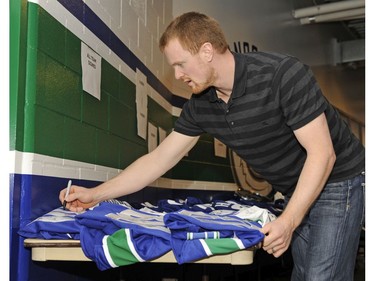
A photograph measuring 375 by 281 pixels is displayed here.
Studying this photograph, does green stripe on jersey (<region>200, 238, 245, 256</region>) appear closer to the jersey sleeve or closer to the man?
the man

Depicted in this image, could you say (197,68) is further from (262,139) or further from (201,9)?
(201,9)

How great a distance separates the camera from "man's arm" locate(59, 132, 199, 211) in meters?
2.21

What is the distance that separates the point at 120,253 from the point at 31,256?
43cm

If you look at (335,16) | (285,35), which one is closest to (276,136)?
(285,35)

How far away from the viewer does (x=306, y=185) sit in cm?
181

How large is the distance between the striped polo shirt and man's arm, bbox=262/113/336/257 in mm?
48

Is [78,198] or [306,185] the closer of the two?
[306,185]

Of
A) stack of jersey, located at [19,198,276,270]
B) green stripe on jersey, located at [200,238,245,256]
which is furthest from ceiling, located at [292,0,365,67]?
green stripe on jersey, located at [200,238,245,256]

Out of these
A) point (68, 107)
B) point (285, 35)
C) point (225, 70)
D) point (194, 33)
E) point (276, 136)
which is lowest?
point (276, 136)

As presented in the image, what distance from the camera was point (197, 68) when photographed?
199 cm

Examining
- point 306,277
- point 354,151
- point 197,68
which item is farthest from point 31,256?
point 354,151

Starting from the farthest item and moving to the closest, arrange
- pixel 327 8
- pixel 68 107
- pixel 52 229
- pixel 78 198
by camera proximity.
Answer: pixel 327 8, pixel 68 107, pixel 78 198, pixel 52 229

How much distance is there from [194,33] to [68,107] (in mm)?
651

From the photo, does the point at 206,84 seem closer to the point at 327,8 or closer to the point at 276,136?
the point at 276,136
